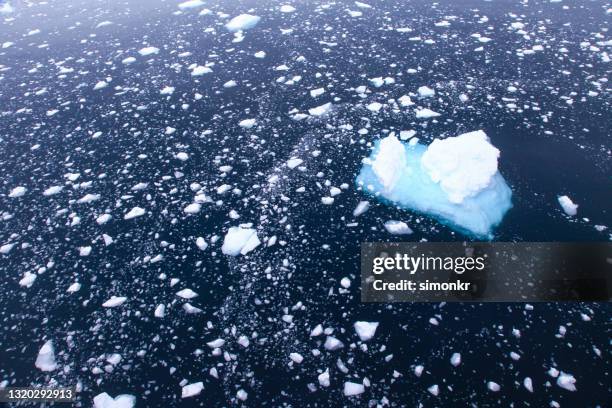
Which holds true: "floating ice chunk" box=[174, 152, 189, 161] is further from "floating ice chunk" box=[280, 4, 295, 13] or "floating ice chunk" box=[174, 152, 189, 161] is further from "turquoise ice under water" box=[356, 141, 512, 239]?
"floating ice chunk" box=[280, 4, 295, 13]

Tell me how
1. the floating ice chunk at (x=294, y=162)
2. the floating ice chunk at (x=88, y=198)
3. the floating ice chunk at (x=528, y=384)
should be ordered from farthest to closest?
the floating ice chunk at (x=294, y=162), the floating ice chunk at (x=88, y=198), the floating ice chunk at (x=528, y=384)

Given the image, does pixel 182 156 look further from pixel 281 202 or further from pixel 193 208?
pixel 281 202

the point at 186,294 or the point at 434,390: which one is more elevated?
the point at 186,294

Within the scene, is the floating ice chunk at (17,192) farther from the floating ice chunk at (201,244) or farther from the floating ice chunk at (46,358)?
the floating ice chunk at (201,244)

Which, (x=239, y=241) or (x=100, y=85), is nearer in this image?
(x=239, y=241)

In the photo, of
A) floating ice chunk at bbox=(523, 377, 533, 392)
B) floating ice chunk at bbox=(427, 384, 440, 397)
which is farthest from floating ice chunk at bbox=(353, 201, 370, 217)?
floating ice chunk at bbox=(523, 377, 533, 392)

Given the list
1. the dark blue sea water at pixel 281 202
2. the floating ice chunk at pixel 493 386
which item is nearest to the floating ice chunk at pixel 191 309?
the dark blue sea water at pixel 281 202

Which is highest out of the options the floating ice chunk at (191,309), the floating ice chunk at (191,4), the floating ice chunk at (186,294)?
the floating ice chunk at (191,4)

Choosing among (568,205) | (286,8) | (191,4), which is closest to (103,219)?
(568,205)
